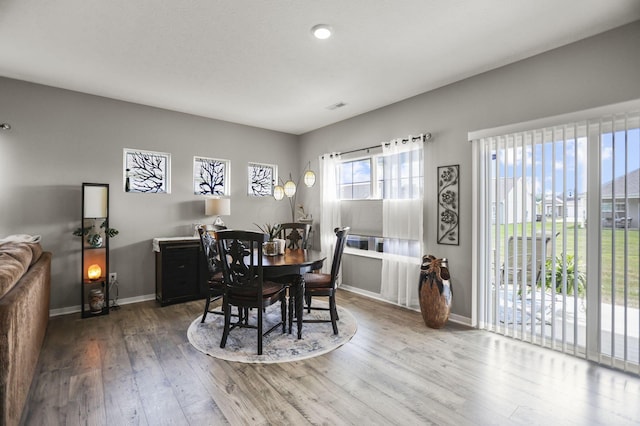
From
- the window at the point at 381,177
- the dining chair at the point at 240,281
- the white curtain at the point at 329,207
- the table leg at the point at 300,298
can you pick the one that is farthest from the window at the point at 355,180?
the dining chair at the point at 240,281

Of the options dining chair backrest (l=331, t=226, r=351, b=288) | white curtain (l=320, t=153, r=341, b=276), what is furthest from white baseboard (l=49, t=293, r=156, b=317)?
dining chair backrest (l=331, t=226, r=351, b=288)

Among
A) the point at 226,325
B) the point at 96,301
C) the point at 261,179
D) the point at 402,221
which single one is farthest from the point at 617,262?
the point at 96,301

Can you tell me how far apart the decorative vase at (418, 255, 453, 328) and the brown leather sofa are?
327cm

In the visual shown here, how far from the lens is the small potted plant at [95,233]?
377cm

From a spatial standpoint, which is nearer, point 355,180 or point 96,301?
→ point 96,301

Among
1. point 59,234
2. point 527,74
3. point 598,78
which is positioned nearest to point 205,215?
point 59,234

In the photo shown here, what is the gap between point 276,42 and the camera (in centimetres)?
275

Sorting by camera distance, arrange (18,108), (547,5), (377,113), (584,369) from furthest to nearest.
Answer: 1. (377,113)
2. (18,108)
3. (584,369)
4. (547,5)

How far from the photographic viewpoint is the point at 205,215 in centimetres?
490

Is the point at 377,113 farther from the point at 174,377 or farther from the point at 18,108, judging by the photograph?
the point at 18,108

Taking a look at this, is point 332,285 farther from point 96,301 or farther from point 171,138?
point 171,138

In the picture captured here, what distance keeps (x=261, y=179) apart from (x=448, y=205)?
10.9 ft

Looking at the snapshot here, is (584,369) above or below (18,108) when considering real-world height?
below

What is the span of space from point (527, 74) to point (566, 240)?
1629 mm
